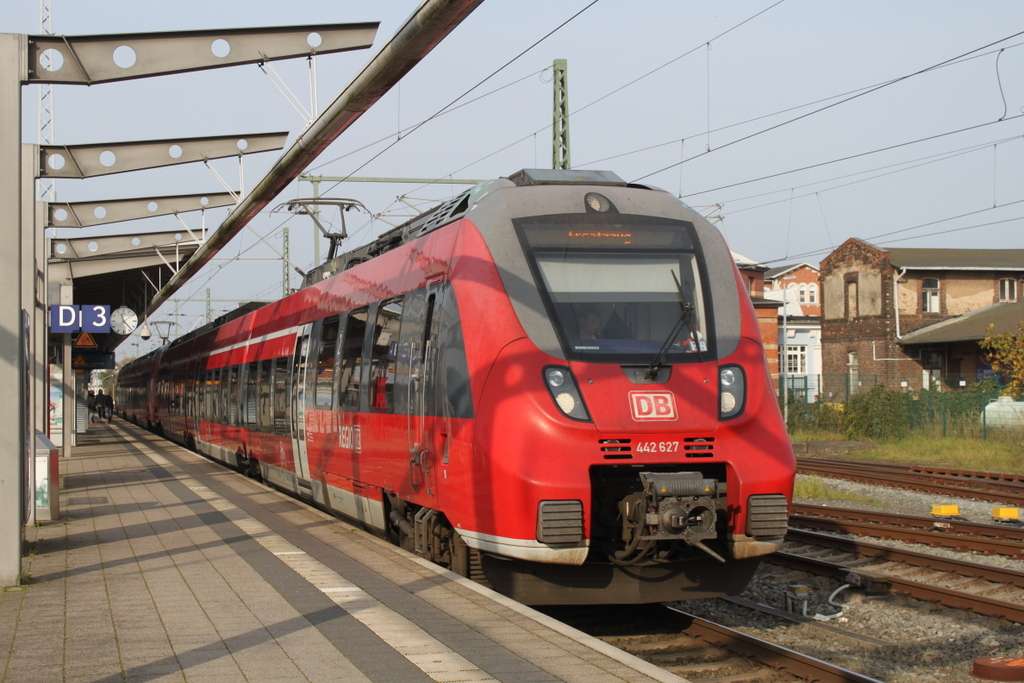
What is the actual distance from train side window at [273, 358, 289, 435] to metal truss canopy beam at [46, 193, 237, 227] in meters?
4.75

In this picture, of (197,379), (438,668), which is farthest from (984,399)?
(438,668)

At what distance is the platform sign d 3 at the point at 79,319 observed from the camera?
1885 cm

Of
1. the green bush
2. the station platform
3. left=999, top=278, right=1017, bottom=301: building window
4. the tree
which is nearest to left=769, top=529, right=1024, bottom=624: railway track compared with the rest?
the station platform

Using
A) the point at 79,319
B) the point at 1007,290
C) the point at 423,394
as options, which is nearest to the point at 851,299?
the point at 1007,290

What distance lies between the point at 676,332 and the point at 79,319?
585 inches

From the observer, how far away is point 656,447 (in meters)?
7.09

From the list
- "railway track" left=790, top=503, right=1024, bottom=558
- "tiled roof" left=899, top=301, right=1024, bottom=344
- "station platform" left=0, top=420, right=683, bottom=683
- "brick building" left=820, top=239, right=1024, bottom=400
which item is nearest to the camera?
"station platform" left=0, top=420, right=683, bottom=683

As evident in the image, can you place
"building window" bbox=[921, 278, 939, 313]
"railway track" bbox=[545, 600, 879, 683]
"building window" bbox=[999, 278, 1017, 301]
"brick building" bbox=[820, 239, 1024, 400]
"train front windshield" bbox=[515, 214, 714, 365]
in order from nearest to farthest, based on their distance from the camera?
1. "railway track" bbox=[545, 600, 879, 683]
2. "train front windshield" bbox=[515, 214, 714, 365]
3. "brick building" bbox=[820, 239, 1024, 400]
4. "building window" bbox=[921, 278, 939, 313]
5. "building window" bbox=[999, 278, 1017, 301]

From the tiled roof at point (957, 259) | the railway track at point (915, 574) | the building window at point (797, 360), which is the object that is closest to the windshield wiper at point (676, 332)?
the railway track at point (915, 574)

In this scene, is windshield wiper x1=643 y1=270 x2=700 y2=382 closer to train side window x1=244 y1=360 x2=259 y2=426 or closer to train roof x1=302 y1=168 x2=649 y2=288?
train roof x1=302 y1=168 x2=649 y2=288

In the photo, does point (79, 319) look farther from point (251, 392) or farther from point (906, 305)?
point (906, 305)

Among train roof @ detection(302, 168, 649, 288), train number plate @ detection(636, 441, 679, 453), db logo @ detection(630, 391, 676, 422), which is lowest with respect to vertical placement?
train number plate @ detection(636, 441, 679, 453)

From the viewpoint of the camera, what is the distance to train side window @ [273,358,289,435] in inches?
572

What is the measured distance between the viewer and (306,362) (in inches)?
526
